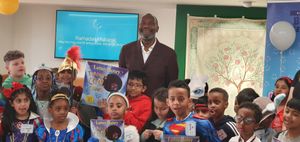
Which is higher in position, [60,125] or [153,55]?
[153,55]

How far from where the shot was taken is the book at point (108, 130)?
3.23m

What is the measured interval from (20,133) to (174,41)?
17.7ft

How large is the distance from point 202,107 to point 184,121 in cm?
65

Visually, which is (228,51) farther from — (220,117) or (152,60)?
(220,117)

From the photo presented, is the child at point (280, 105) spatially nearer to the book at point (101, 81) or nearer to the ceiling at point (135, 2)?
the book at point (101, 81)

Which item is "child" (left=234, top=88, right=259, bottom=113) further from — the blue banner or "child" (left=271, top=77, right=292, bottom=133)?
the blue banner

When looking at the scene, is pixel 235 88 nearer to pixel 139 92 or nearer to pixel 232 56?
pixel 232 56

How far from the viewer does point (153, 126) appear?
3527mm

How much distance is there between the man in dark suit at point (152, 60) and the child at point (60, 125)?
711 millimetres

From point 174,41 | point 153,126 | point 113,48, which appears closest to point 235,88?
point 174,41

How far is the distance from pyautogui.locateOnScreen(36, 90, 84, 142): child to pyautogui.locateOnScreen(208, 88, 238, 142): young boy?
0.96m

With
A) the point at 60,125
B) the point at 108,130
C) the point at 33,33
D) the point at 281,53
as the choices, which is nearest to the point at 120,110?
the point at 108,130

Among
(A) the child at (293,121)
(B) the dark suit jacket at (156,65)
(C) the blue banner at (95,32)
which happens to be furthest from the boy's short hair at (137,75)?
(C) the blue banner at (95,32)

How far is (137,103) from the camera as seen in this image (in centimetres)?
369
